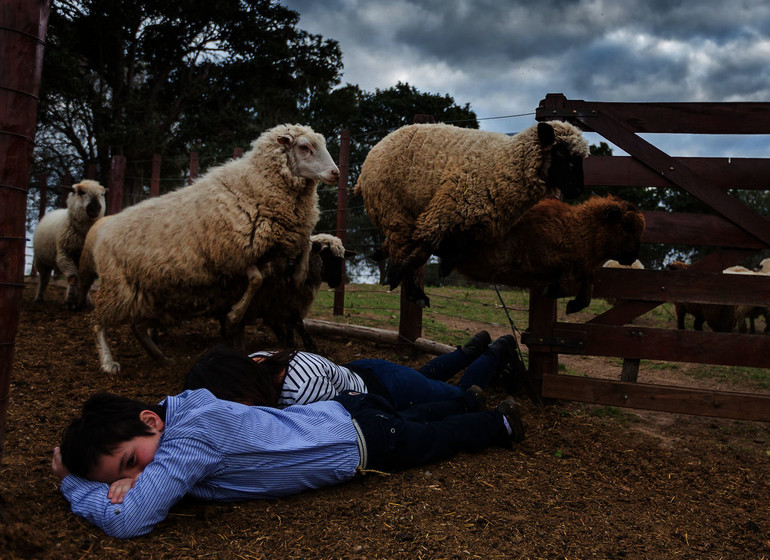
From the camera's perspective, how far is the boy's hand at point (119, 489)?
264 cm

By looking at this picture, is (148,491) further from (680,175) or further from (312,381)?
(680,175)

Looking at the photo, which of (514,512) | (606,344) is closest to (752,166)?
(606,344)

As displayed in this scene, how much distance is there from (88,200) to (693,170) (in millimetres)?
8953

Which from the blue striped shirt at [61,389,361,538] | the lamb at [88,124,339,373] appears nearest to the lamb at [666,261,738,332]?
the lamb at [88,124,339,373]

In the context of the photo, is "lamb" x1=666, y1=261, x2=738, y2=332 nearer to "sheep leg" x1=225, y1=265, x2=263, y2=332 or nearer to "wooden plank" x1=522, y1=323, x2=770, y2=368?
"wooden plank" x1=522, y1=323, x2=770, y2=368

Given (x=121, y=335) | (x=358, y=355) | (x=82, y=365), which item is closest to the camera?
(x=82, y=365)

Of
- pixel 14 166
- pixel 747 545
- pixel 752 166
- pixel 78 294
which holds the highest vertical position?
pixel 752 166

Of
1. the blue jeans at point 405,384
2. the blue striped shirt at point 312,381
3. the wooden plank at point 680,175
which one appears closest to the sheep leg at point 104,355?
the blue striped shirt at point 312,381

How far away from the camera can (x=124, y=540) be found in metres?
2.61

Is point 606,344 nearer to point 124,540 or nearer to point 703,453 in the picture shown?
point 703,453

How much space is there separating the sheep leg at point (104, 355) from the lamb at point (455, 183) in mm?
3025

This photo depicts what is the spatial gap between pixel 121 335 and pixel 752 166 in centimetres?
729

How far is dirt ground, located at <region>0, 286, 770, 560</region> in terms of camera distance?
2631 millimetres

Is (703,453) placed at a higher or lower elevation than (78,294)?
lower
